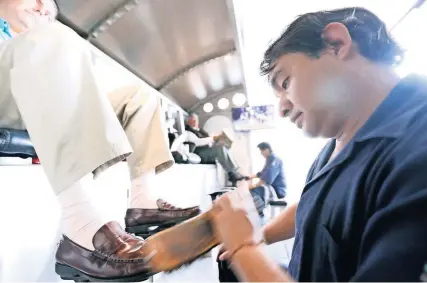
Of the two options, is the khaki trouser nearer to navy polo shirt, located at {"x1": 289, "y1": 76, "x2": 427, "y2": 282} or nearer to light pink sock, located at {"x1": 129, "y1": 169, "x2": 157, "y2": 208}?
navy polo shirt, located at {"x1": 289, "y1": 76, "x2": 427, "y2": 282}

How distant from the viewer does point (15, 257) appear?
73cm

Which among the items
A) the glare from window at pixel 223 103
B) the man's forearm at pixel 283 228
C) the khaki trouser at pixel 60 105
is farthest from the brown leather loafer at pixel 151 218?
the glare from window at pixel 223 103

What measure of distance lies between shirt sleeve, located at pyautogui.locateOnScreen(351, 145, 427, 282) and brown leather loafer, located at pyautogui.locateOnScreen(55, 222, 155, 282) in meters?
0.41

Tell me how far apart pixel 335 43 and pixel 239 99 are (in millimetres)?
4800

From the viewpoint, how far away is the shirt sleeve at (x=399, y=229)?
332 mm

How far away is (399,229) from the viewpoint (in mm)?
354

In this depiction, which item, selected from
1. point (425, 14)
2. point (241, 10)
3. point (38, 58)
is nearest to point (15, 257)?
point (38, 58)

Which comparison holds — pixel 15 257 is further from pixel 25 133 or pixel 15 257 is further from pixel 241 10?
pixel 241 10

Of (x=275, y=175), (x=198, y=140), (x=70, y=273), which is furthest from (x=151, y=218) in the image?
(x=275, y=175)

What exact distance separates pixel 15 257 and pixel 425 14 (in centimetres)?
182

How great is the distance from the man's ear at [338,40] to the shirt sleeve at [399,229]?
0.27 meters

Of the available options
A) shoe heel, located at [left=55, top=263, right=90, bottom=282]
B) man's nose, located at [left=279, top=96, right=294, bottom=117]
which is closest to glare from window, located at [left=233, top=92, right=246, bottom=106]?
man's nose, located at [left=279, top=96, right=294, bottom=117]

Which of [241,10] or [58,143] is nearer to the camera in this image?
[58,143]

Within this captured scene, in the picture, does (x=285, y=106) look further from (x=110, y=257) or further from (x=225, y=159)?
(x=225, y=159)
